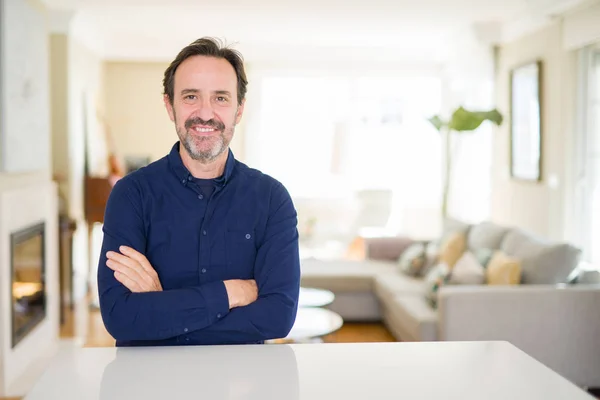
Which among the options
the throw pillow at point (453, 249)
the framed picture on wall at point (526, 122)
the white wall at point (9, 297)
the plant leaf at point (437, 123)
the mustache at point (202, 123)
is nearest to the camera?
the mustache at point (202, 123)

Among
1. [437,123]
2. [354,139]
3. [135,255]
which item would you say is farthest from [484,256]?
[354,139]

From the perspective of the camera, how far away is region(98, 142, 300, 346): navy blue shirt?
64.6 inches

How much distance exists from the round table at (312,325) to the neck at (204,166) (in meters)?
1.94

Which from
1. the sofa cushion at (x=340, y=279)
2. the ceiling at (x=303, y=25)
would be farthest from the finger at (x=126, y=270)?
the ceiling at (x=303, y=25)

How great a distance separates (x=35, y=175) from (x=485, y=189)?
4.58 m

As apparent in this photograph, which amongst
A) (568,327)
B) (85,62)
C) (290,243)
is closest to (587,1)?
(568,327)

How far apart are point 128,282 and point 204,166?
0.35m

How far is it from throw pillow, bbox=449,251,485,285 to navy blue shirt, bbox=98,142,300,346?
8.59ft

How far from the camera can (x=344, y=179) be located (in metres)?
9.80

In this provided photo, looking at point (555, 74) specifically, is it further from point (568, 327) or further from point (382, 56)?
point (382, 56)

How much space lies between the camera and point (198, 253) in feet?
5.75

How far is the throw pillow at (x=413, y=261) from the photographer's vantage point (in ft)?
18.2

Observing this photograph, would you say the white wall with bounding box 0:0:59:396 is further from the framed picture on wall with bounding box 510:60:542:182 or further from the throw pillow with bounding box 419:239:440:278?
the framed picture on wall with bounding box 510:60:542:182

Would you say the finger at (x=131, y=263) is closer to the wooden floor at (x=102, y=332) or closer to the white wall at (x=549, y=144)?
the wooden floor at (x=102, y=332)
